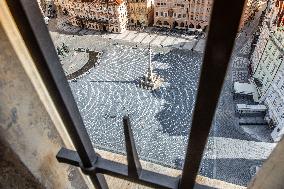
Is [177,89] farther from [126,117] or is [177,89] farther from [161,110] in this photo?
[126,117]

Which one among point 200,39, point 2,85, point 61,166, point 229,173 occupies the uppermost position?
point 2,85

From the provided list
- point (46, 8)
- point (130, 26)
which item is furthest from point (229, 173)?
point (46, 8)

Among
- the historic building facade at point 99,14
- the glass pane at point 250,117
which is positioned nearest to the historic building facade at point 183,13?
the historic building facade at point 99,14

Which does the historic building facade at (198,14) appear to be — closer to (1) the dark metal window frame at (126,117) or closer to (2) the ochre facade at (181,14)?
(2) the ochre facade at (181,14)

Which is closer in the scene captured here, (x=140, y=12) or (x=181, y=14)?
(x=181, y=14)

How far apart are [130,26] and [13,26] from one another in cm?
4041

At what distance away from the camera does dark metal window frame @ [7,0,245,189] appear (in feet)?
4.94

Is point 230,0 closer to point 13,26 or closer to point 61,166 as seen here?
point 13,26

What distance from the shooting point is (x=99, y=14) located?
133 feet

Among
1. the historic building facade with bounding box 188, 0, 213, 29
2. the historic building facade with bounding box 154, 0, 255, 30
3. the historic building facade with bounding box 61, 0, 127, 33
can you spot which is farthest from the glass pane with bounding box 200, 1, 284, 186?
the historic building facade with bounding box 61, 0, 127, 33

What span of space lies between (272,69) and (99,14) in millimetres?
24202

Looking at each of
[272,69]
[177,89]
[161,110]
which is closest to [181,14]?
[177,89]

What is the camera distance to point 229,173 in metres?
22.8

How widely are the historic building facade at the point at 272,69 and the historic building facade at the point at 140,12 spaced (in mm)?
16543
